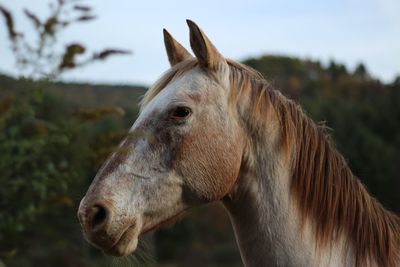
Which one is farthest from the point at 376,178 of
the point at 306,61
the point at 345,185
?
the point at 306,61

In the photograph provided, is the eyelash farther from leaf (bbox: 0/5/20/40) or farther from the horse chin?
leaf (bbox: 0/5/20/40)

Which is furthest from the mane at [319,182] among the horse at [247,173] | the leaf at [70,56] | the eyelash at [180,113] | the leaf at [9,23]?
the leaf at [9,23]

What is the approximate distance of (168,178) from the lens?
12.6ft

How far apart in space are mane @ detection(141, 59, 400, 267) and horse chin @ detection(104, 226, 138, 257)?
33.3 inches

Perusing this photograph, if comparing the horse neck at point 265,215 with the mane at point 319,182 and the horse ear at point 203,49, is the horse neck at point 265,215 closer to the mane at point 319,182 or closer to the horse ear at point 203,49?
the mane at point 319,182

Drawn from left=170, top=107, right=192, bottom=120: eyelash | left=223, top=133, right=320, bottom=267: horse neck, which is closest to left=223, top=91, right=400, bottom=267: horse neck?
left=223, top=133, right=320, bottom=267: horse neck

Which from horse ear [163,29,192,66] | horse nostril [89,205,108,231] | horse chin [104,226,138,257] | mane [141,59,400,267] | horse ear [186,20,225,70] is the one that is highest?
horse ear [186,20,225,70]

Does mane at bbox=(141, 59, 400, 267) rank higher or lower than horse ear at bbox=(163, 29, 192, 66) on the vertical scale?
lower

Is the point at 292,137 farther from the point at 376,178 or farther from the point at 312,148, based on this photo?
the point at 376,178

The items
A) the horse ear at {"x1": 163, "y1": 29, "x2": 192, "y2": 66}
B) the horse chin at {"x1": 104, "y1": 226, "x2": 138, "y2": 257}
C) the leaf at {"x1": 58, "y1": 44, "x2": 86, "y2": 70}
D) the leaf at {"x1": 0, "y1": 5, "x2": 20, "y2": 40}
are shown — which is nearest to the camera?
the leaf at {"x1": 0, "y1": 5, "x2": 20, "y2": 40}

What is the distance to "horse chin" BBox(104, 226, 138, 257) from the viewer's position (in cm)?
369

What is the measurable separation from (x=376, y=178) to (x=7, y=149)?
1491 inches

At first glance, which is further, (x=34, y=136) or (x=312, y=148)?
(x=312, y=148)

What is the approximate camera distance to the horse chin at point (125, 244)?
3.69m
